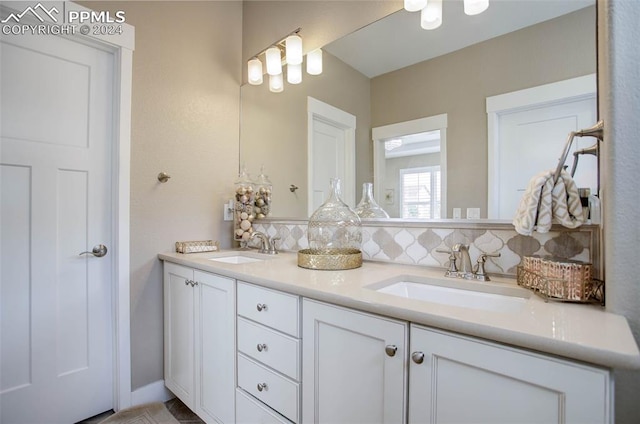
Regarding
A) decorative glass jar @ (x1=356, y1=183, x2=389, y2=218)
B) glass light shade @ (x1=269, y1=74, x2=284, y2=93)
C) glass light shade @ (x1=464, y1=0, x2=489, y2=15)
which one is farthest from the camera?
glass light shade @ (x1=269, y1=74, x2=284, y2=93)

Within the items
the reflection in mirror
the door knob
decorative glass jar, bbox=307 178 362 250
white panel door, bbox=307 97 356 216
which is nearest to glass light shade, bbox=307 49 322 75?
white panel door, bbox=307 97 356 216

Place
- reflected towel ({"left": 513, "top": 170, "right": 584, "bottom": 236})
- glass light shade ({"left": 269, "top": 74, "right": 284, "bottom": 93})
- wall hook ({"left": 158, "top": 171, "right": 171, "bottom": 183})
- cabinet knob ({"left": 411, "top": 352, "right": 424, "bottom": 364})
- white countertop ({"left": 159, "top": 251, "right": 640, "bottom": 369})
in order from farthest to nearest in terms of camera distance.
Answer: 1. glass light shade ({"left": 269, "top": 74, "right": 284, "bottom": 93})
2. wall hook ({"left": 158, "top": 171, "right": 171, "bottom": 183})
3. reflected towel ({"left": 513, "top": 170, "right": 584, "bottom": 236})
4. cabinet knob ({"left": 411, "top": 352, "right": 424, "bottom": 364})
5. white countertop ({"left": 159, "top": 251, "right": 640, "bottom": 369})

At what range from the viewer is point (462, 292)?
3.69 ft

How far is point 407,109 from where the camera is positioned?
A: 60.6 inches

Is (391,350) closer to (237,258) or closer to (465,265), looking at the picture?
(465,265)

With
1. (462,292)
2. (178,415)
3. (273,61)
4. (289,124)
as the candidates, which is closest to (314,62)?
(273,61)

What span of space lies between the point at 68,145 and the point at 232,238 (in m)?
1.10

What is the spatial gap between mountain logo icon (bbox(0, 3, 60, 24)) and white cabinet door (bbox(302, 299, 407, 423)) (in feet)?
6.27

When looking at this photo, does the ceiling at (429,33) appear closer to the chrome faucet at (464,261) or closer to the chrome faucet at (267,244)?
the chrome faucet at (464,261)

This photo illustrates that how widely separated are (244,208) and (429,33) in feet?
5.01

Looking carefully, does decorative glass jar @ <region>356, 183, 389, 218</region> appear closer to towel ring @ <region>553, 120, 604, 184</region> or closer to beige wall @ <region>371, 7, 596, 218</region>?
beige wall @ <region>371, 7, 596, 218</region>

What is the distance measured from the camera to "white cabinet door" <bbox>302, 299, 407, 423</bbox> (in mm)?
854

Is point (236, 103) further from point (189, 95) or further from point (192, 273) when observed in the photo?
point (192, 273)

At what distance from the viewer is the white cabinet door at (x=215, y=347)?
139cm
